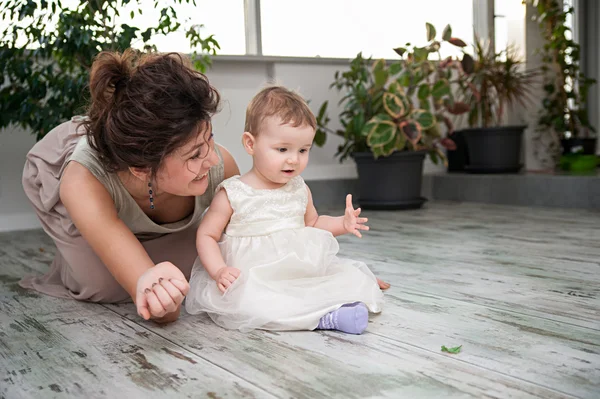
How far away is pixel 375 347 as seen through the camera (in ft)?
4.30

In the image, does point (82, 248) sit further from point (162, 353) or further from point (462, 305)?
point (462, 305)

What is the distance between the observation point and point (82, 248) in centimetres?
178

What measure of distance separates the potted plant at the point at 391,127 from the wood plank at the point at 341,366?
93.8 inches

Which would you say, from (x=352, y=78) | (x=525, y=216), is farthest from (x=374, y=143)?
(x=525, y=216)

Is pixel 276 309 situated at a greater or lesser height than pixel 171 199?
lesser

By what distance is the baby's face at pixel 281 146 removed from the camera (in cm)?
159

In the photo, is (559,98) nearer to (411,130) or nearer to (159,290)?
(411,130)

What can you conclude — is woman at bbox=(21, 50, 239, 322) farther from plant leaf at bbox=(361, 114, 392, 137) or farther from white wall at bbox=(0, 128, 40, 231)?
plant leaf at bbox=(361, 114, 392, 137)

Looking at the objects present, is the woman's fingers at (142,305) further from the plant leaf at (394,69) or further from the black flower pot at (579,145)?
the black flower pot at (579,145)

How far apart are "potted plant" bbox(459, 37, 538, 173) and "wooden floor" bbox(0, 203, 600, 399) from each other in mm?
2209

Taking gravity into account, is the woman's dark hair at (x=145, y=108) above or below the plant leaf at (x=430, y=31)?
below

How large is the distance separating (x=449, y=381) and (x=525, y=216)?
2.49 meters

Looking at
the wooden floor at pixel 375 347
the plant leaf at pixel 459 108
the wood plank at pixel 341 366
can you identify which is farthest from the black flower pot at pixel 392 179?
the wood plank at pixel 341 366

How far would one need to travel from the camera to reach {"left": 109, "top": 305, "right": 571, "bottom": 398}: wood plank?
1.07m
